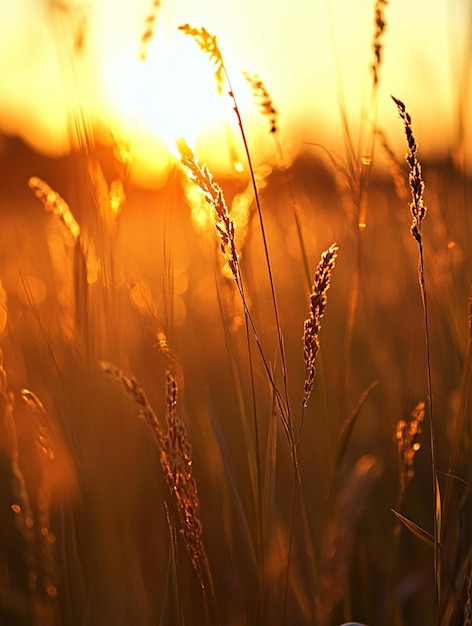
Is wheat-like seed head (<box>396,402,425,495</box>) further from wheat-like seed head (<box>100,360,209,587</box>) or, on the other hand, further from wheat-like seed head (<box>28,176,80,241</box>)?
wheat-like seed head (<box>28,176,80,241</box>)

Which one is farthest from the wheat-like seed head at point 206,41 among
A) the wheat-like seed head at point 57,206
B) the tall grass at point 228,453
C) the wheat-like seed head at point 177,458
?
the wheat-like seed head at point 57,206

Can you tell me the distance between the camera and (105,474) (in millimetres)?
1235

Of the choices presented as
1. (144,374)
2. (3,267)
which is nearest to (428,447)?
(144,374)

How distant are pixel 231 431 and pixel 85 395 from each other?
29.7 inches

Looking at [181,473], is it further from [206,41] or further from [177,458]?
[206,41]

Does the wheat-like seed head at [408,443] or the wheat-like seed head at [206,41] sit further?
the wheat-like seed head at [408,443]

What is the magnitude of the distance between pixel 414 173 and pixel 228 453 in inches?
31.8

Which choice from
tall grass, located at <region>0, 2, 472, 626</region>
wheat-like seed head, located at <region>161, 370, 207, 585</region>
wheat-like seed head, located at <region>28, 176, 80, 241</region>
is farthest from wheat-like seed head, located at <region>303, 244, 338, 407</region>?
wheat-like seed head, located at <region>28, 176, 80, 241</region>

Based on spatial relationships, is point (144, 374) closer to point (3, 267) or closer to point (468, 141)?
point (3, 267)

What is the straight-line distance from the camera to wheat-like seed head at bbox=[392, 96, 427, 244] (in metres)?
0.79

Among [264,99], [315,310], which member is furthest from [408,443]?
[264,99]

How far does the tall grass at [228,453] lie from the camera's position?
0.88m

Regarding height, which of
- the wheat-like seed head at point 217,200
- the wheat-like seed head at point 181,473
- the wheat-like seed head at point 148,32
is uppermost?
the wheat-like seed head at point 148,32

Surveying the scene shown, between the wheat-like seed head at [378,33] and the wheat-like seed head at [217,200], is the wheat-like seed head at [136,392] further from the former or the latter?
the wheat-like seed head at [378,33]
